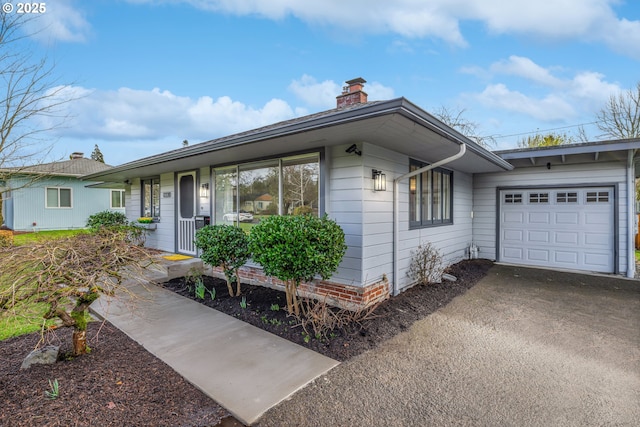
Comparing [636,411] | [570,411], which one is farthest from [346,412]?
[636,411]

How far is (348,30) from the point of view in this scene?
8.48m

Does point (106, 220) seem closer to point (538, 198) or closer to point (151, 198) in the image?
point (151, 198)

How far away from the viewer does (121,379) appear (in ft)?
8.52

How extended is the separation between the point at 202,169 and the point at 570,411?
716cm

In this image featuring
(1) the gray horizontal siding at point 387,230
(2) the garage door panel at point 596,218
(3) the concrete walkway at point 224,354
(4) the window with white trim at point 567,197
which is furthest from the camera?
(4) the window with white trim at point 567,197

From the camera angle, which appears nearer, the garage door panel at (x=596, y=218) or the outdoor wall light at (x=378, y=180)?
the outdoor wall light at (x=378, y=180)

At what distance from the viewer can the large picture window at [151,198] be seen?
29.6ft

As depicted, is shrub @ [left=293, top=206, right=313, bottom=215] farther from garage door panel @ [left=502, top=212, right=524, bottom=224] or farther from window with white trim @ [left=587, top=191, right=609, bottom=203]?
window with white trim @ [left=587, top=191, right=609, bottom=203]

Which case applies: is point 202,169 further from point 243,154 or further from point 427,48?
point 427,48

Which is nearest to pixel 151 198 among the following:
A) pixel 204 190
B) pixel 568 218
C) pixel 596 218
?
pixel 204 190

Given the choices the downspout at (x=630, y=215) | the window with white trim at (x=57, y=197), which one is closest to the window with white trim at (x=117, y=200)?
the window with white trim at (x=57, y=197)

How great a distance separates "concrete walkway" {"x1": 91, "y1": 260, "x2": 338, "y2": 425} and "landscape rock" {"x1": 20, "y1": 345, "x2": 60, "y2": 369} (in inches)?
22.7

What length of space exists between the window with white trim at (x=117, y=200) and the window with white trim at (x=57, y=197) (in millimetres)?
1941

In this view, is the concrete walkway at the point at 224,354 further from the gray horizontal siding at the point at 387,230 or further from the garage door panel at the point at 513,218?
the garage door panel at the point at 513,218
